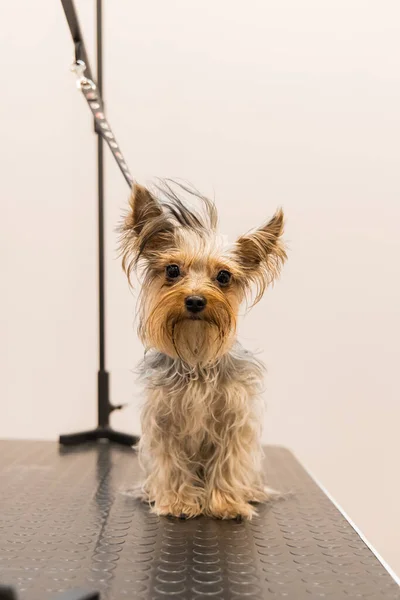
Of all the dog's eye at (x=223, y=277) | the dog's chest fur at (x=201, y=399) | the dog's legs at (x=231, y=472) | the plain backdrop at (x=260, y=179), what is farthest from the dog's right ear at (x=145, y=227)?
the plain backdrop at (x=260, y=179)

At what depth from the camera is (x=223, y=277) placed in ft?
4.61

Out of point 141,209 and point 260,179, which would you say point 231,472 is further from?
point 260,179

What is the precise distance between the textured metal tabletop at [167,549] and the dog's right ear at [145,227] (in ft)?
1.99

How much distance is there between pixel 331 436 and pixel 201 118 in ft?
4.96

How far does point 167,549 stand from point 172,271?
61cm

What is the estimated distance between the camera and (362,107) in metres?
2.48

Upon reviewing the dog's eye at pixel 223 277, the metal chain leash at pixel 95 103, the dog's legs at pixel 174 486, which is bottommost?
the dog's legs at pixel 174 486

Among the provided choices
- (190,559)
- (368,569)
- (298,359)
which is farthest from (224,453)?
(298,359)

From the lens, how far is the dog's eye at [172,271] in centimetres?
139

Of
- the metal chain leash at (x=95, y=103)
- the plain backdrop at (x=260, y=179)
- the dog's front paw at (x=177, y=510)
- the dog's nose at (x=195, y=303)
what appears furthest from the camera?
the plain backdrop at (x=260, y=179)

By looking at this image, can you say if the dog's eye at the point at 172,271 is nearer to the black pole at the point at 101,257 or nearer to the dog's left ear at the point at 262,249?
the dog's left ear at the point at 262,249

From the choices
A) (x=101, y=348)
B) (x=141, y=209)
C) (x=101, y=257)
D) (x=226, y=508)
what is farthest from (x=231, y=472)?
(x=101, y=257)

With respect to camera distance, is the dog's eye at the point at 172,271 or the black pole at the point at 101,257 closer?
the dog's eye at the point at 172,271

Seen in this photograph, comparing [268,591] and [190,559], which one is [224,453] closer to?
[190,559]
